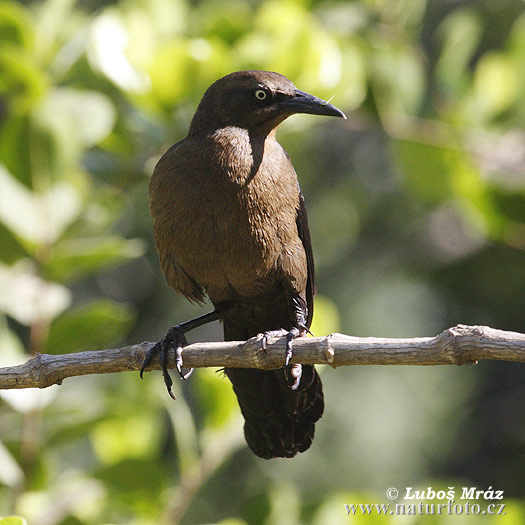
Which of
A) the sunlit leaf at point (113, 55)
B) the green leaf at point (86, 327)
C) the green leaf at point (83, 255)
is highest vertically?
the sunlit leaf at point (113, 55)

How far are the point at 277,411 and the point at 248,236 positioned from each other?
901mm

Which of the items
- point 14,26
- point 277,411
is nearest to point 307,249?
point 277,411

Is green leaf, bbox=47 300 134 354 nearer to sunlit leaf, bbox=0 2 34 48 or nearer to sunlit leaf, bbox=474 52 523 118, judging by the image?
sunlit leaf, bbox=0 2 34 48

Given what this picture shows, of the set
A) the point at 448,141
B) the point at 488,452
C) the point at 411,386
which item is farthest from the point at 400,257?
the point at 448,141

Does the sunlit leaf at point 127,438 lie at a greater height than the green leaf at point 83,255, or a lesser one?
lesser

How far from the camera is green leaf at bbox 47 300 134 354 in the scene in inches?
154

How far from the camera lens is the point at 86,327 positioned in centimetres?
396

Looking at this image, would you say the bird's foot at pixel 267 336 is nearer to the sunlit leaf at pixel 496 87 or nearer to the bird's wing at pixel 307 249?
the bird's wing at pixel 307 249

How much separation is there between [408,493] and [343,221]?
348 cm

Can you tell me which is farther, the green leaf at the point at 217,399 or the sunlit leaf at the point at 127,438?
the sunlit leaf at the point at 127,438

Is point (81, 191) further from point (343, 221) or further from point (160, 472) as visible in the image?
point (343, 221)

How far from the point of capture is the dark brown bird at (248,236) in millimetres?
3791

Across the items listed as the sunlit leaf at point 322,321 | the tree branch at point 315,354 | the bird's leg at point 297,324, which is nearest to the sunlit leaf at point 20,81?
the tree branch at point 315,354

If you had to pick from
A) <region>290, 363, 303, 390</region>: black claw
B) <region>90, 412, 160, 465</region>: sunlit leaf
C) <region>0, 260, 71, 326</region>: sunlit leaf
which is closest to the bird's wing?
<region>290, 363, 303, 390</region>: black claw
